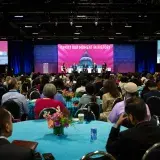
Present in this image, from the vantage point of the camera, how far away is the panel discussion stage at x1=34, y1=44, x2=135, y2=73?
25703mm

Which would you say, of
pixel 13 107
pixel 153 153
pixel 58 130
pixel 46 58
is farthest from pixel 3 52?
pixel 153 153

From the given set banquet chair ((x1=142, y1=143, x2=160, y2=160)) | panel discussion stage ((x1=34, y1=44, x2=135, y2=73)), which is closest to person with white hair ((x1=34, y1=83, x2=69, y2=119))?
banquet chair ((x1=142, y1=143, x2=160, y2=160))

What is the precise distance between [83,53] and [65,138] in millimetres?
22337

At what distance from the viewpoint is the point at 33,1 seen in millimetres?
12586

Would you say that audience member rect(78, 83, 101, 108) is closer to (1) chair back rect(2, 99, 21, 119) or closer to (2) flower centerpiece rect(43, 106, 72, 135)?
(1) chair back rect(2, 99, 21, 119)

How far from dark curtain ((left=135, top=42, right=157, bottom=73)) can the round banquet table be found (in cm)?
2282

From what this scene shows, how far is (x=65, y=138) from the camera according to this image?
367 centimetres

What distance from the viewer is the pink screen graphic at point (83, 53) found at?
84.5 ft

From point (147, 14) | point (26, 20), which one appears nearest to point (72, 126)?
point (147, 14)

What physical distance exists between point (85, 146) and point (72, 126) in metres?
0.94

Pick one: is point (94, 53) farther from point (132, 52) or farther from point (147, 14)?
point (147, 14)

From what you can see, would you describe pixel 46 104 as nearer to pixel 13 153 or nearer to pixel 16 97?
pixel 16 97

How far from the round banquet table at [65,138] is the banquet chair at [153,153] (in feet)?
2.21

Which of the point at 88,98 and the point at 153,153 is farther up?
the point at 88,98
